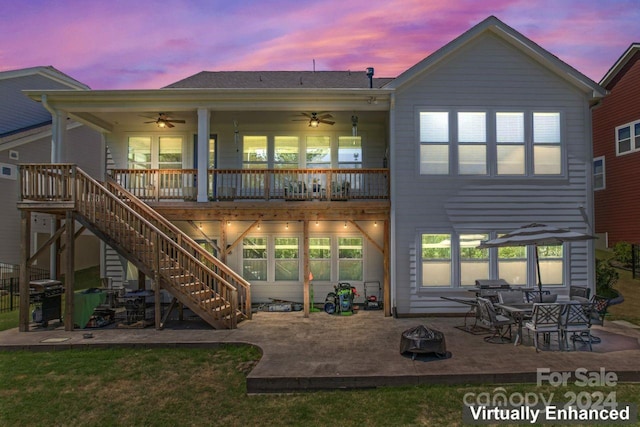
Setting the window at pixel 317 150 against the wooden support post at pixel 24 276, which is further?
the window at pixel 317 150

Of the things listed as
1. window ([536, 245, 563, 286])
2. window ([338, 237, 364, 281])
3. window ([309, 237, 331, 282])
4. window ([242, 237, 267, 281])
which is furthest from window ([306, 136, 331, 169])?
window ([536, 245, 563, 286])

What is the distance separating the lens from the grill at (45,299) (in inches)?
359

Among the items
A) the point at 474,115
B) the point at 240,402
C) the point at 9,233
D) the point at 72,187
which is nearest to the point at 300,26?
the point at 474,115

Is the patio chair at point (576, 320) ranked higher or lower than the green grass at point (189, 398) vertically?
higher

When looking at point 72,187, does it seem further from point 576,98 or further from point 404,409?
point 576,98

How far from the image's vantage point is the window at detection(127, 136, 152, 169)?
12.9m

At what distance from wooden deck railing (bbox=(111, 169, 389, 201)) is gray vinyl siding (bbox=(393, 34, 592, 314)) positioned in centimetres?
115

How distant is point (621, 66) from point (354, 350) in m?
20.4

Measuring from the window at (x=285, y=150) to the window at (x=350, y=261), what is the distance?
3.34 m

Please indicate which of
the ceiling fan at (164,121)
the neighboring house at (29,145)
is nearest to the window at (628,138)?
the ceiling fan at (164,121)

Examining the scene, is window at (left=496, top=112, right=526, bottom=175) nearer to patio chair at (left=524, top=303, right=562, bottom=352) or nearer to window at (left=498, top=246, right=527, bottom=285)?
window at (left=498, top=246, right=527, bottom=285)

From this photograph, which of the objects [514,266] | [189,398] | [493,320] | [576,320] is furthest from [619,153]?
[189,398]

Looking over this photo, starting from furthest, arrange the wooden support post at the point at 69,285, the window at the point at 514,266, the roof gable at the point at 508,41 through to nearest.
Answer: the window at the point at 514,266 < the roof gable at the point at 508,41 < the wooden support post at the point at 69,285

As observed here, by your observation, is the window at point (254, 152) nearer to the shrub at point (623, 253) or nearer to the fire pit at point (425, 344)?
the fire pit at point (425, 344)
